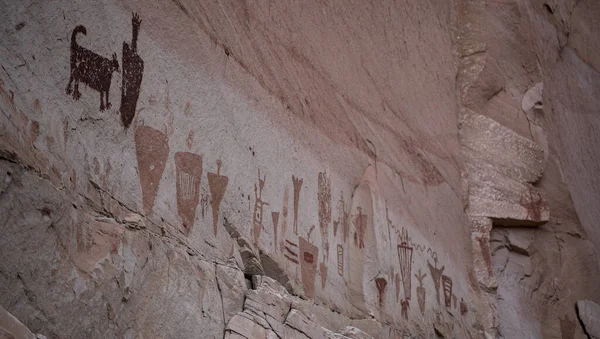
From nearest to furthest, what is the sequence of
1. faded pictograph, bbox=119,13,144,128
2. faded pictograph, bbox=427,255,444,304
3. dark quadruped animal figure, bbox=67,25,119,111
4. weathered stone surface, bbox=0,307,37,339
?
weathered stone surface, bbox=0,307,37,339 < dark quadruped animal figure, bbox=67,25,119,111 < faded pictograph, bbox=119,13,144,128 < faded pictograph, bbox=427,255,444,304

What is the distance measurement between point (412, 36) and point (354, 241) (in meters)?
2.05

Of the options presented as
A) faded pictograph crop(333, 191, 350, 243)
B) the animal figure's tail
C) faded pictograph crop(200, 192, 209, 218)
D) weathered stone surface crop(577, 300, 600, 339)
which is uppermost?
weathered stone surface crop(577, 300, 600, 339)

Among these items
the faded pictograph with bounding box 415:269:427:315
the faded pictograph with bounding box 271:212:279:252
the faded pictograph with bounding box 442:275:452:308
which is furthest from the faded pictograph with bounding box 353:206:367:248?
the faded pictograph with bounding box 442:275:452:308

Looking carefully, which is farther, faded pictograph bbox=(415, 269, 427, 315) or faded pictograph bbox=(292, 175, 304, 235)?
faded pictograph bbox=(415, 269, 427, 315)

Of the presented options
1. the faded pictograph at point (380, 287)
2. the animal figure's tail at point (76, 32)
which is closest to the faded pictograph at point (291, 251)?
the faded pictograph at point (380, 287)

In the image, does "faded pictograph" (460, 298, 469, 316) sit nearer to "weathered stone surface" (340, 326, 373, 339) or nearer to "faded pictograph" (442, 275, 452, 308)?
"faded pictograph" (442, 275, 452, 308)

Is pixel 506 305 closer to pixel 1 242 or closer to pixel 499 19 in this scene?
pixel 499 19

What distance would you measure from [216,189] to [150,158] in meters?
0.45

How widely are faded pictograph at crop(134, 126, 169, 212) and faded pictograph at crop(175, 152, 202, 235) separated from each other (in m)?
0.10

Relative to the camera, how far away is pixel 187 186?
3.34 m

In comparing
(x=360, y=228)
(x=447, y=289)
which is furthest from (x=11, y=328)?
(x=447, y=289)

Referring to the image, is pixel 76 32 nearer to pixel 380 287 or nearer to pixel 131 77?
pixel 131 77

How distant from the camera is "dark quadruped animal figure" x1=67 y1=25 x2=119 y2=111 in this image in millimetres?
2826

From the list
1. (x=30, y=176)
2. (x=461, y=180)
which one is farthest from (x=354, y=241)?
(x=30, y=176)
